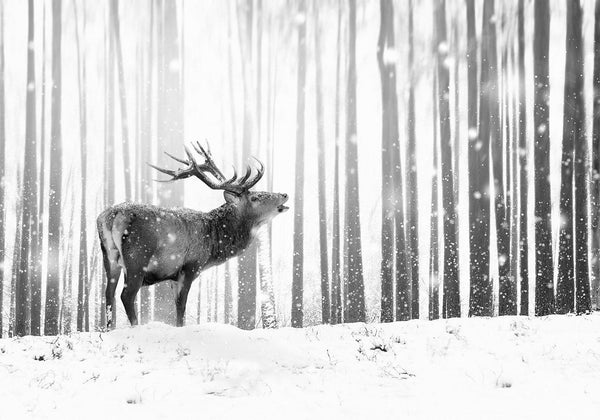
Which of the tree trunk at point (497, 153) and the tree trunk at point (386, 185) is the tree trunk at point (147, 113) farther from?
the tree trunk at point (497, 153)

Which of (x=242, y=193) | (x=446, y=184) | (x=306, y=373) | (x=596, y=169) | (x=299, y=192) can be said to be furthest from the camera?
(x=299, y=192)

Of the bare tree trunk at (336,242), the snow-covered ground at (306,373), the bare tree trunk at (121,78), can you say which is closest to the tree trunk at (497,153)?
the bare tree trunk at (336,242)

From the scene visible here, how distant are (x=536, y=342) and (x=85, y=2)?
16.6m

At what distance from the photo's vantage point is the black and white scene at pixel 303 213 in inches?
190

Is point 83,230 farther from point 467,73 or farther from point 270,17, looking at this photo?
point 467,73

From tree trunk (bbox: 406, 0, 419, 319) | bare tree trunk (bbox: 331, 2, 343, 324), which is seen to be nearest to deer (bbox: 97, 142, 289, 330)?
bare tree trunk (bbox: 331, 2, 343, 324)

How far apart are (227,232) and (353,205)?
653 centimetres

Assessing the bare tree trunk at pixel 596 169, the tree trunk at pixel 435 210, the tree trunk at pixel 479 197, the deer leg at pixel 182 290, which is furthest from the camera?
the tree trunk at pixel 435 210

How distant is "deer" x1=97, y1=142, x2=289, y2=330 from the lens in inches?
297

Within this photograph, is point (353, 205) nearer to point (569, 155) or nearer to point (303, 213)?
point (303, 213)

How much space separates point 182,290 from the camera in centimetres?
813

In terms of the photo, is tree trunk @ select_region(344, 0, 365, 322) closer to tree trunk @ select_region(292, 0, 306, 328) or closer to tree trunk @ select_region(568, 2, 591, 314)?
tree trunk @ select_region(292, 0, 306, 328)

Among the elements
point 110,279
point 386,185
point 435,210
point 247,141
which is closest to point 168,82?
point 247,141

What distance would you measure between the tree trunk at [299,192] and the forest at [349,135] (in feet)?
0.15
